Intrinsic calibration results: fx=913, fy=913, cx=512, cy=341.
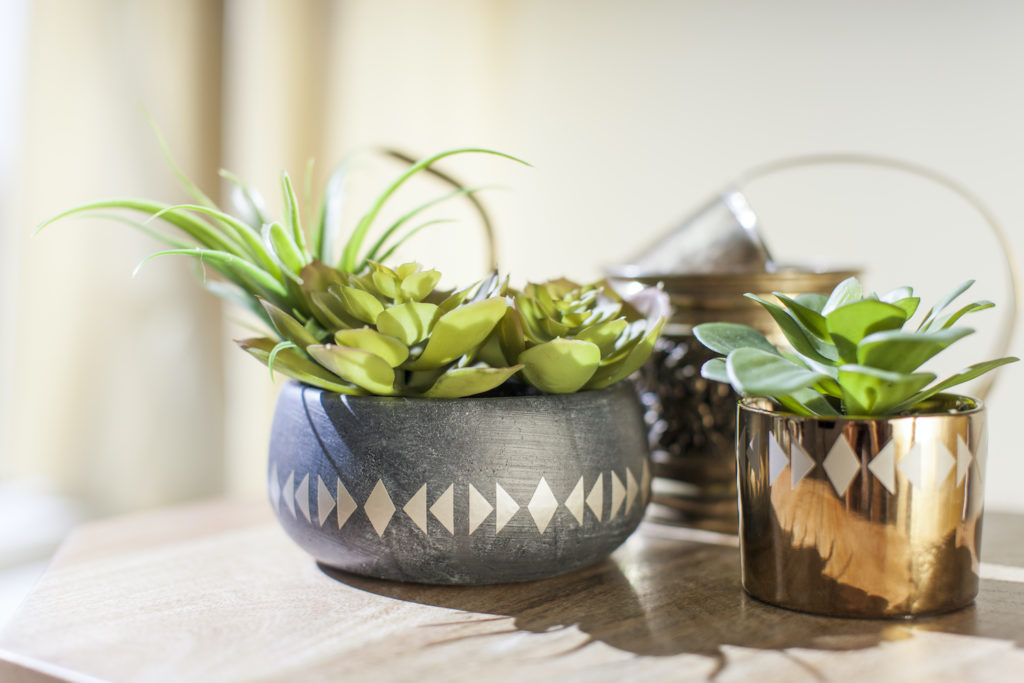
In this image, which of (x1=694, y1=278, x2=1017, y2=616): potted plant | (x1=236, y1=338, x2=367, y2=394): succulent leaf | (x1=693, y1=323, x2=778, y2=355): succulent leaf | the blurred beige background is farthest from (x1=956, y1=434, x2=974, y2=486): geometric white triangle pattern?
the blurred beige background

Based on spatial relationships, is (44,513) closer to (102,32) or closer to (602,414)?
(102,32)

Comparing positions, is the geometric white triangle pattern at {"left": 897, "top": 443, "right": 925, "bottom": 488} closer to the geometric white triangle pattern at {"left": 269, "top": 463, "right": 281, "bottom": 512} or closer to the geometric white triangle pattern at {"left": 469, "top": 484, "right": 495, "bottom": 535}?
the geometric white triangle pattern at {"left": 469, "top": 484, "right": 495, "bottom": 535}

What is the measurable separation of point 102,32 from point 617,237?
66cm

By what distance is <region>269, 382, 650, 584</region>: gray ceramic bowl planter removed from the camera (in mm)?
480

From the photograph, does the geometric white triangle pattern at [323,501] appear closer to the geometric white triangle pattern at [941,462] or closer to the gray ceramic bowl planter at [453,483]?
the gray ceramic bowl planter at [453,483]

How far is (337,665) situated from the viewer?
1.34ft

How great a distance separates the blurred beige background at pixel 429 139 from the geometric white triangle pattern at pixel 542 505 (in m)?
0.62

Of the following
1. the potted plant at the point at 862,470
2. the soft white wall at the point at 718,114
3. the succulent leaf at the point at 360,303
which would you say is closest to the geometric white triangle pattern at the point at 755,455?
the potted plant at the point at 862,470

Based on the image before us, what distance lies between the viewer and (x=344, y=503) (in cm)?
49

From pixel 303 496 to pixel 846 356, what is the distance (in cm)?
30

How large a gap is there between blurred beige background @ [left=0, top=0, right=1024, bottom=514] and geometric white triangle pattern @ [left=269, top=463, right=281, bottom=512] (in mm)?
656

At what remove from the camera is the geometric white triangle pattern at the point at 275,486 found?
531mm

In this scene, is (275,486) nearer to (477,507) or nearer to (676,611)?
(477,507)

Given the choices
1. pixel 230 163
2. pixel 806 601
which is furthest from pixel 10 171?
pixel 806 601
